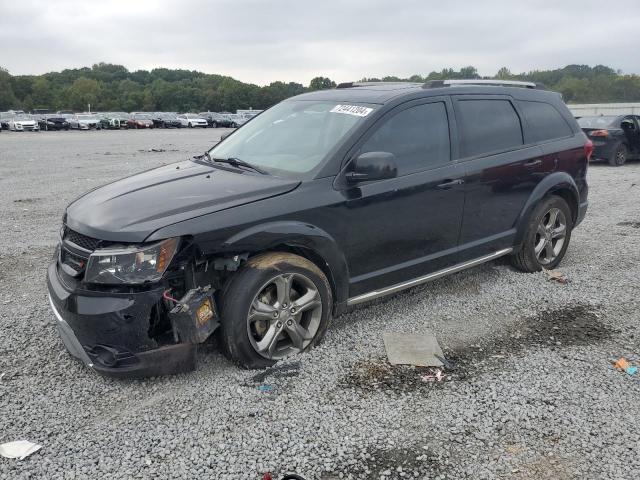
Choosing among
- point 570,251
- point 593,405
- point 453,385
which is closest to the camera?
point 593,405

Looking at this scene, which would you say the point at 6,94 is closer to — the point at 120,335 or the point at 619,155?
the point at 619,155

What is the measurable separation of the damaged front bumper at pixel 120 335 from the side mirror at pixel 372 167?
55.3 inches

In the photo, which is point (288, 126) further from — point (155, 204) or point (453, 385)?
point (453, 385)

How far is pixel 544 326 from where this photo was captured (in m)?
4.36

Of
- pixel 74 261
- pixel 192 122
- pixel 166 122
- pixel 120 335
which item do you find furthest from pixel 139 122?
pixel 120 335

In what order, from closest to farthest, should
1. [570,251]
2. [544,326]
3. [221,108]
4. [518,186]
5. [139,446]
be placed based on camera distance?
[139,446] → [544,326] → [518,186] → [570,251] → [221,108]

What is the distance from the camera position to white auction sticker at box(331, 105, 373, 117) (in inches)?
163

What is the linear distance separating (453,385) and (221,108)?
113 m

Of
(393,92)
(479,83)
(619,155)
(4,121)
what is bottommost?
(619,155)

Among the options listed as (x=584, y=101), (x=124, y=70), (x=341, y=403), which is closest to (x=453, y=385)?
(x=341, y=403)

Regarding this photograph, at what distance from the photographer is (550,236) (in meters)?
5.59

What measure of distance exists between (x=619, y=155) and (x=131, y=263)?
1601 centimetres

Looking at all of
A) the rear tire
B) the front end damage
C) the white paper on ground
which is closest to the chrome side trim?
the front end damage

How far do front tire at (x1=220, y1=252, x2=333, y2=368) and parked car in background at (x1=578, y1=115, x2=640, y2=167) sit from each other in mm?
14271
